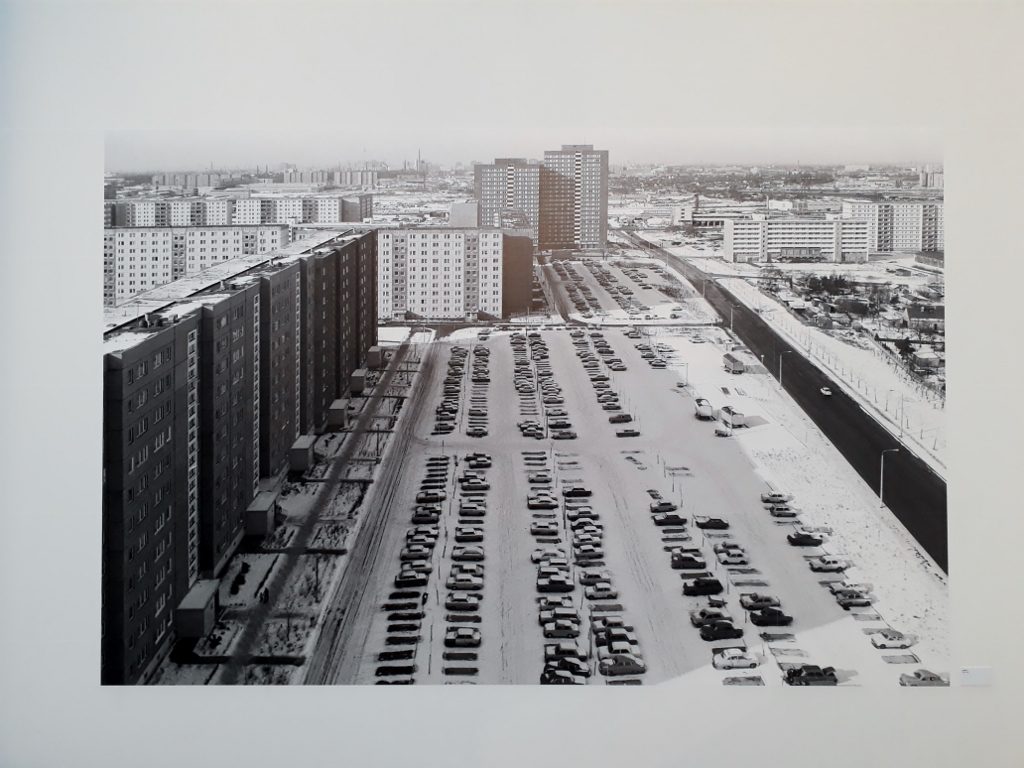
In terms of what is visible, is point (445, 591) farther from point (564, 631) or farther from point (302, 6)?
point (302, 6)

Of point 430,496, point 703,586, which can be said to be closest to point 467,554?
point 430,496

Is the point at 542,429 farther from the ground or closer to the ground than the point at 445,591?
farther from the ground

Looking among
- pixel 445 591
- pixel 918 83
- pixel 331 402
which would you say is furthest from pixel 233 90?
pixel 918 83

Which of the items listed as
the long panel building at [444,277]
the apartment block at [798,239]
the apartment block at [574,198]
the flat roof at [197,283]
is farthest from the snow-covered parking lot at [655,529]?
the flat roof at [197,283]

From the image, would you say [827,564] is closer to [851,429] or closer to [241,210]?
[851,429]

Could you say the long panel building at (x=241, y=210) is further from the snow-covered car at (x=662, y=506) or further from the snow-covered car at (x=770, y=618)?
the snow-covered car at (x=770, y=618)

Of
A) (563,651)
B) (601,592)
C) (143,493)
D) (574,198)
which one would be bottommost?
(563,651)
